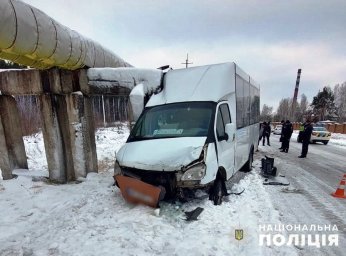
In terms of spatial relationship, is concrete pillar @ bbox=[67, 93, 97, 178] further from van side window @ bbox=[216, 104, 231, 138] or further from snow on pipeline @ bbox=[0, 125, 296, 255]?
van side window @ bbox=[216, 104, 231, 138]

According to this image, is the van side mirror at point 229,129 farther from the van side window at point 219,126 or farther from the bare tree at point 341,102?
the bare tree at point 341,102

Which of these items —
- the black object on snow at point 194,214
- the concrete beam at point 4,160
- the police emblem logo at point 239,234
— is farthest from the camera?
the concrete beam at point 4,160

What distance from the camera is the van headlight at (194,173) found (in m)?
4.77

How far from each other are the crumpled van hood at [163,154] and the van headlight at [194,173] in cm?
13

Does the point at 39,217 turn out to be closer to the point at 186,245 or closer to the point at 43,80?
the point at 186,245

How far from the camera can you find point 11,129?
26.2 ft

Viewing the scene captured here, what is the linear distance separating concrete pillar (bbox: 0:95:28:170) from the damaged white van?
405 cm

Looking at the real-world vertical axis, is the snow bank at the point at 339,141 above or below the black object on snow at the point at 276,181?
below

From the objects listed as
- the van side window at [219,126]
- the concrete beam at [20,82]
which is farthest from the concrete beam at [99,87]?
the van side window at [219,126]

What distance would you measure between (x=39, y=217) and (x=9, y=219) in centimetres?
53

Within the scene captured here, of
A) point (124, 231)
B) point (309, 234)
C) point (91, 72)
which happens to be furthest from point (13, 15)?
point (309, 234)

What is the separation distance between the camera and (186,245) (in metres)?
3.90

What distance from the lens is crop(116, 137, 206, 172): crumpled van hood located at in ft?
15.8

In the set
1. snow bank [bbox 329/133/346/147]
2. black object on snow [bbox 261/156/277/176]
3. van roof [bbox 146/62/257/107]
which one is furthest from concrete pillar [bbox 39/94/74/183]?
snow bank [bbox 329/133/346/147]
